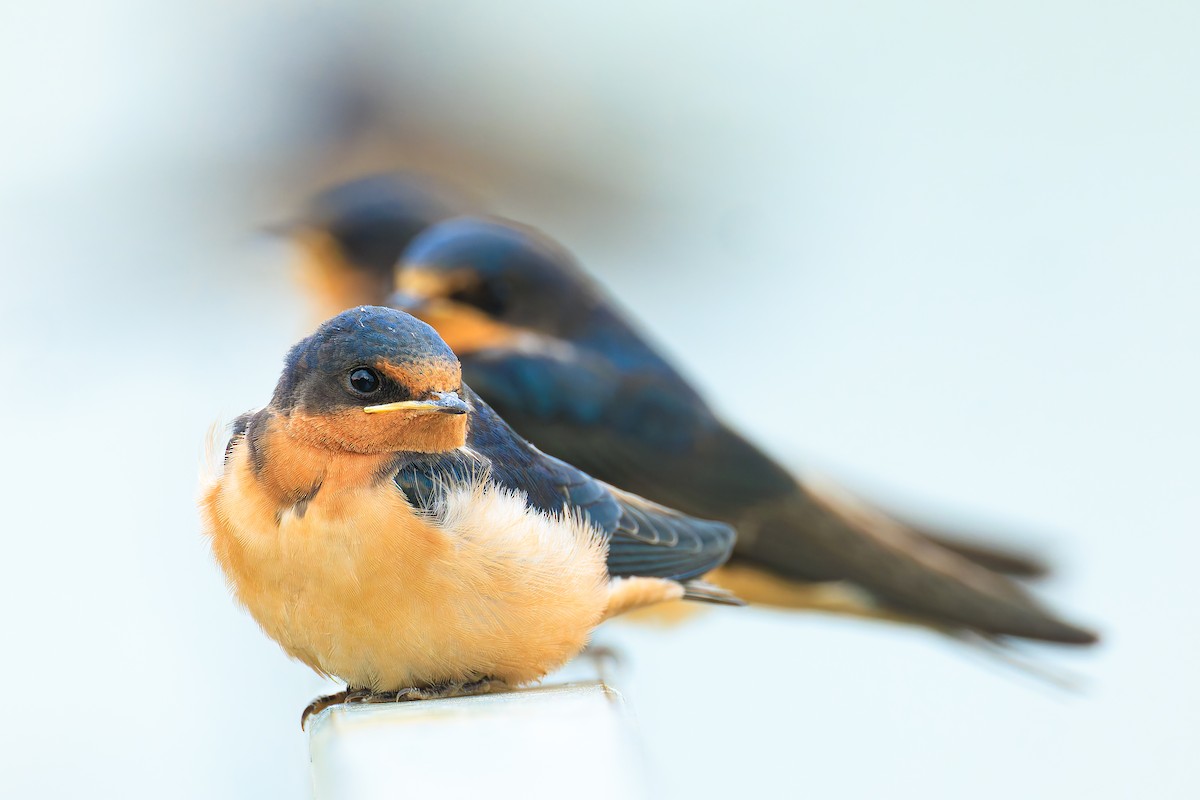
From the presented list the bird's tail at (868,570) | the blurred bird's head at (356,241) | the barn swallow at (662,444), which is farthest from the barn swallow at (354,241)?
the bird's tail at (868,570)

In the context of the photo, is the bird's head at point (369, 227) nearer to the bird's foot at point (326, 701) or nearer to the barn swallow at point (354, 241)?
the barn swallow at point (354, 241)

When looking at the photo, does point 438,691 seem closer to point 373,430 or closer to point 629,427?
point 373,430

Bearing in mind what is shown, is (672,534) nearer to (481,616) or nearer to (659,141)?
(481,616)

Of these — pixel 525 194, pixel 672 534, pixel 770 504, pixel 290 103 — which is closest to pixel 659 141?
pixel 525 194

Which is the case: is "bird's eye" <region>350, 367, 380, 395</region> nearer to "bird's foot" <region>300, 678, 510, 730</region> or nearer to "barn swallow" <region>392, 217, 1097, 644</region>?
"bird's foot" <region>300, 678, 510, 730</region>

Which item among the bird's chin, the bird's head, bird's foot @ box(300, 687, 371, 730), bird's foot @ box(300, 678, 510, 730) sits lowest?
bird's foot @ box(300, 687, 371, 730)

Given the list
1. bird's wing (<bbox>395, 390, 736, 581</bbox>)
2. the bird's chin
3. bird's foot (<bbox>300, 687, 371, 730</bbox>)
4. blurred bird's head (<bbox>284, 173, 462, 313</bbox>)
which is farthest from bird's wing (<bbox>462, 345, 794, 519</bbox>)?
blurred bird's head (<bbox>284, 173, 462, 313</bbox>)
